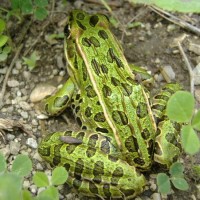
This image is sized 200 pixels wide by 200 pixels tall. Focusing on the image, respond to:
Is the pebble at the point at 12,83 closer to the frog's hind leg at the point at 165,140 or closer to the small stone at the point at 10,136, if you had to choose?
the small stone at the point at 10,136

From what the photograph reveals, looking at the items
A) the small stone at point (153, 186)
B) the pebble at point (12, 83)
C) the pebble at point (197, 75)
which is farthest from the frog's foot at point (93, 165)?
the pebble at point (197, 75)

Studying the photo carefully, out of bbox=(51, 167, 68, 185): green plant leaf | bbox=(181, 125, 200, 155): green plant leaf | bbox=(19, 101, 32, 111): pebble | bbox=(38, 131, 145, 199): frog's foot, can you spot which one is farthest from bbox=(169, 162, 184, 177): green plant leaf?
bbox=(19, 101, 32, 111): pebble

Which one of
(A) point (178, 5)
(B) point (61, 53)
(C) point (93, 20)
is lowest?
(B) point (61, 53)

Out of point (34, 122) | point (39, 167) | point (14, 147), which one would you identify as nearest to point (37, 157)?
point (39, 167)

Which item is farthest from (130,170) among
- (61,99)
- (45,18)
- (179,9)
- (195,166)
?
(45,18)

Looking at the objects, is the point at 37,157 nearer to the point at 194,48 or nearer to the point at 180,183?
the point at 180,183

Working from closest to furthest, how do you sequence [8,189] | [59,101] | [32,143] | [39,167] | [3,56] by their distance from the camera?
[8,189] < [39,167] < [32,143] < [59,101] < [3,56]

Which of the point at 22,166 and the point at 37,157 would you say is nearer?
the point at 22,166

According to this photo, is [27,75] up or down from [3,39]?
down

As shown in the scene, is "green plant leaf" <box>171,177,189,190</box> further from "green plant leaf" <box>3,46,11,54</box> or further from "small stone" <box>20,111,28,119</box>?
"green plant leaf" <box>3,46,11,54</box>
